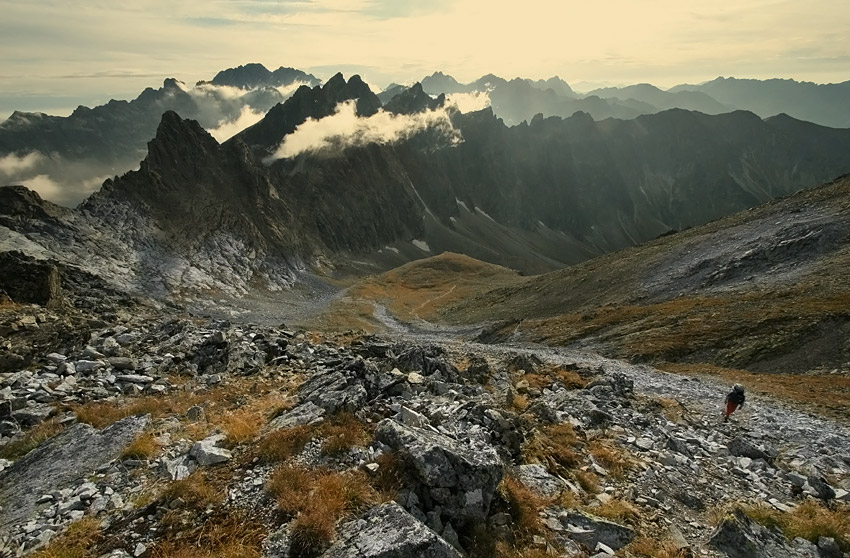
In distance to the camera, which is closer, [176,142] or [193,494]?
[193,494]

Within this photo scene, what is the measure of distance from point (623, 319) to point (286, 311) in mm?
76066

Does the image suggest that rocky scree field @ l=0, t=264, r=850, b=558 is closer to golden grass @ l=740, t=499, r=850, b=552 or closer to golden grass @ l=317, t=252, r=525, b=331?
golden grass @ l=740, t=499, r=850, b=552

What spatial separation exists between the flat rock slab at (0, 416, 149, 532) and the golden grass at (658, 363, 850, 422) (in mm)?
27195

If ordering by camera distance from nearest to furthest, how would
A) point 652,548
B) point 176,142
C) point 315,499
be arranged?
point 315,499 → point 652,548 → point 176,142

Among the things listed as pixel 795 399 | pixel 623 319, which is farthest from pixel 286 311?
pixel 795 399

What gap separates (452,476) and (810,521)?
9769 mm

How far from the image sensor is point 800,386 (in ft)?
89.6

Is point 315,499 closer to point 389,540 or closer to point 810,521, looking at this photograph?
point 389,540

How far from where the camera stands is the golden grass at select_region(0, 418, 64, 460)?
1333cm

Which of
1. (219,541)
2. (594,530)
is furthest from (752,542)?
(219,541)

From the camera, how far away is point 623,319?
5056cm

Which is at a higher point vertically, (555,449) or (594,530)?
(594,530)

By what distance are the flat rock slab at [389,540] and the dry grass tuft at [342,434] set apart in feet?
8.20

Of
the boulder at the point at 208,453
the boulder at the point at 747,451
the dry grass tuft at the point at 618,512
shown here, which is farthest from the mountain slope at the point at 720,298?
the boulder at the point at 208,453
